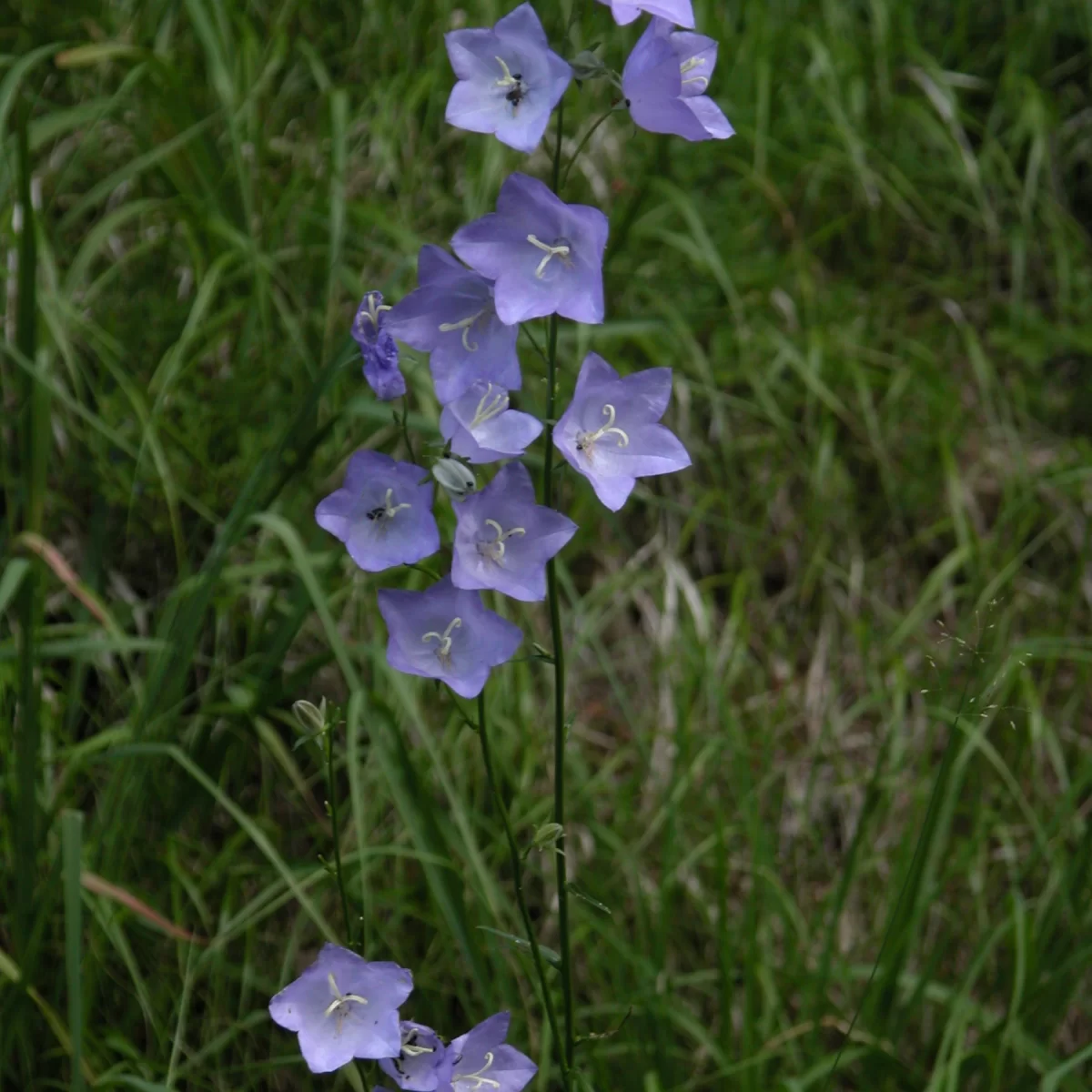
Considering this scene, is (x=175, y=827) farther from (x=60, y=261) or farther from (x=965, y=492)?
(x=965, y=492)

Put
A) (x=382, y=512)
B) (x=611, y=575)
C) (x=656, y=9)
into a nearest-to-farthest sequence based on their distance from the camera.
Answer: (x=656, y=9) → (x=382, y=512) → (x=611, y=575)

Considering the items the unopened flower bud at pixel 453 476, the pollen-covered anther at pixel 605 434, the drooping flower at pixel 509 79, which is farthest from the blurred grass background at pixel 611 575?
the drooping flower at pixel 509 79

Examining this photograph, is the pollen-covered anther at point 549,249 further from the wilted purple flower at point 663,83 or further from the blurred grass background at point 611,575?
the blurred grass background at point 611,575

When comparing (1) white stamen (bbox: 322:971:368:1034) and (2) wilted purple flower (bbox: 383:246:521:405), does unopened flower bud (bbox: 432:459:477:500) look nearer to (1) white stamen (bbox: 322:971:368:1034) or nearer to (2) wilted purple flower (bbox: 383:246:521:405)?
(2) wilted purple flower (bbox: 383:246:521:405)

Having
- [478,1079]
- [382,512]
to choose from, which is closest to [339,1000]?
[478,1079]

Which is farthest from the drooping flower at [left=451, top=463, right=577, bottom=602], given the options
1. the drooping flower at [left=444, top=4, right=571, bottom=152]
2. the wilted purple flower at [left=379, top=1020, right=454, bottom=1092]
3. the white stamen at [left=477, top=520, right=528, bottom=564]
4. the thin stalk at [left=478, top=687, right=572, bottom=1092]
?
the wilted purple flower at [left=379, top=1020, right=454, bottom=1092]

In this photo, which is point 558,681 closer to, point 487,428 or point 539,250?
point 487,428

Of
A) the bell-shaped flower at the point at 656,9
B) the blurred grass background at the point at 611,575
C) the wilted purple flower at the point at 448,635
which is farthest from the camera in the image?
the blurred grass background at the point at 611,575
